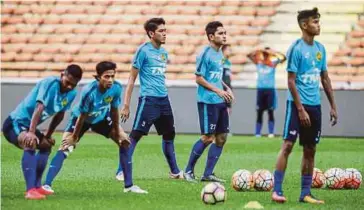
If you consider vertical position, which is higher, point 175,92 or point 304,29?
point 304,29

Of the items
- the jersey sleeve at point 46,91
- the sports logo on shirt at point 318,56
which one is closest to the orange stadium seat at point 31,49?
the jersey sleeve at point 46,91

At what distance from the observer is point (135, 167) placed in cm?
1600

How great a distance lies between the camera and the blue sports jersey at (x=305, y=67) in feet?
36.3

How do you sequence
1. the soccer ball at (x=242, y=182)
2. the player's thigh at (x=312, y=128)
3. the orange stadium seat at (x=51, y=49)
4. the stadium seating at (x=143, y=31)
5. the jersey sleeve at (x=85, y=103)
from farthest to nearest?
1. the orange stadium seat at (x=51, y=49)
2. the stadium seating at (x=143, y=31)
3. the soccer ball at (x=242, y=182)
4. the jersey sleeve at (x=85, y=103)
5. the player's thigh at (x=312, y=128)

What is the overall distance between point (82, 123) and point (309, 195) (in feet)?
8.94

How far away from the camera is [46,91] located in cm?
1101

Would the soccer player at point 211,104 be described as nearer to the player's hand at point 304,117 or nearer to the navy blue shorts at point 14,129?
the player's hand at point 304,117

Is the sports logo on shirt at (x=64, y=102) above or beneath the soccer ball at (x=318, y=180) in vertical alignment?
above

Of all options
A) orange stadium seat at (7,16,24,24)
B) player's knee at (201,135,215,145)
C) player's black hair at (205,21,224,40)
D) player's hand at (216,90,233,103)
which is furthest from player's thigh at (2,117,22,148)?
orange stadium seat at (7,16,24,24)

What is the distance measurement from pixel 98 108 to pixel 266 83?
13591 mm

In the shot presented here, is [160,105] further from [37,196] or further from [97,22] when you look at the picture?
[97,22]

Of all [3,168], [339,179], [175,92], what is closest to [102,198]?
[339,179]

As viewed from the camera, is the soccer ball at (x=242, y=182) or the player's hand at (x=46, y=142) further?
the soccer ball at (x=242, y=182)

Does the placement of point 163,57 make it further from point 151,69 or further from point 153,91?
point 153,91
